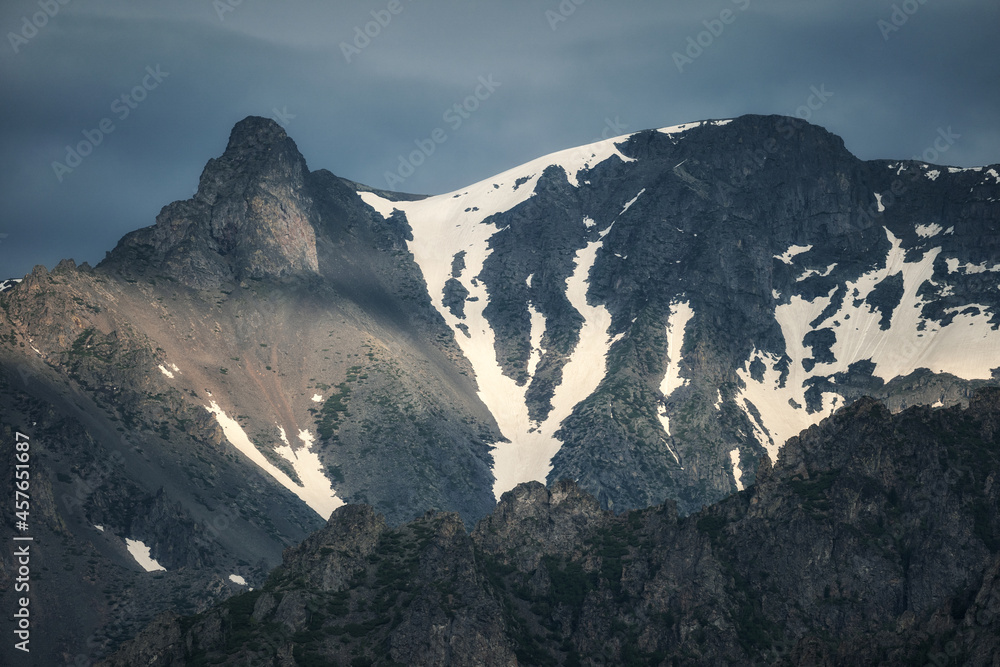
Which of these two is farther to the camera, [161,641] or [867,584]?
[867,584]

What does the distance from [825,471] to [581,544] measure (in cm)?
3634

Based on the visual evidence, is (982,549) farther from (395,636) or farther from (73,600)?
(73,600)

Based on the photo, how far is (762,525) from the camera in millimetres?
146875

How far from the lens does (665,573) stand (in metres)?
142

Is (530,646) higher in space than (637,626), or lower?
lower

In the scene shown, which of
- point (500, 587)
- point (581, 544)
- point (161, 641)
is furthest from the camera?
point (581, 544)

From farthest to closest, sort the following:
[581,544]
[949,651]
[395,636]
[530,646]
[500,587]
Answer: [581,544], [500,587], [530,646], [395,636], [949,651]

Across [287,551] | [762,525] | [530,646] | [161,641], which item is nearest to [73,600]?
[287,551]

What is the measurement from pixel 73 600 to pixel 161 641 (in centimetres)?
8920

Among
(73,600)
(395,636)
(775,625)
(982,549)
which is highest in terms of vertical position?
(982,549)

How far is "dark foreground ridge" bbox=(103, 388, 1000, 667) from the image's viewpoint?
125688 millimetres

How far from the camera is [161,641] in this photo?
383ft

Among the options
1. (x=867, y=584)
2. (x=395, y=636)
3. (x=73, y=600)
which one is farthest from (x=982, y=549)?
(x=73, y=600)

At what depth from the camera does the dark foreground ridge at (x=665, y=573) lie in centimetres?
12569
